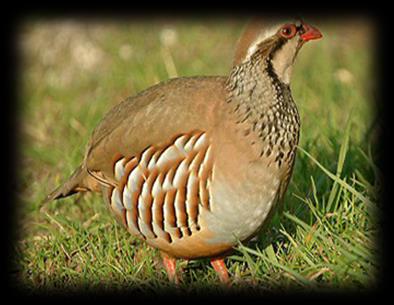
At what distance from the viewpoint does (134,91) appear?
6.02 metres

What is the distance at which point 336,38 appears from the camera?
701 cm

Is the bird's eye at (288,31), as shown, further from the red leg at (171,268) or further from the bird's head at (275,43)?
the red leg at (171,268)

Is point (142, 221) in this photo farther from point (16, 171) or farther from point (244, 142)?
point (16, 171)

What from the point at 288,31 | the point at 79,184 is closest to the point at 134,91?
the point at 79,184

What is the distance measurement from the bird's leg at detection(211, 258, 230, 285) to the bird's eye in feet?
3.40

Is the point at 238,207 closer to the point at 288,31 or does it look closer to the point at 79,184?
the point at 288,31

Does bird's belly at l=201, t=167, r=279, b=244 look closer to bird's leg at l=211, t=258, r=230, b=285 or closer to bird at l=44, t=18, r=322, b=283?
bird at l=44, t=18, r=322, b=283

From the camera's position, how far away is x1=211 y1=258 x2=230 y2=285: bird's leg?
347cm

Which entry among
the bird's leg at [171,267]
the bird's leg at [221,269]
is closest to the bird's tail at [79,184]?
the bird's leg at [171,267]

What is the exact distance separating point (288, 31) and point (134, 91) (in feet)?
9.51

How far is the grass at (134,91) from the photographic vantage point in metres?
3.38

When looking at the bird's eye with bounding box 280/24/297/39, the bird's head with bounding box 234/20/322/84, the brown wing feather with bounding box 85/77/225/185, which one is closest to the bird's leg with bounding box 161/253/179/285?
the brown wing feather with bounding box 85/77/225/185

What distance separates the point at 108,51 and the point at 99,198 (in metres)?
2.79

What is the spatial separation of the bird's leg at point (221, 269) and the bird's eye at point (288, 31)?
1.04 meters
